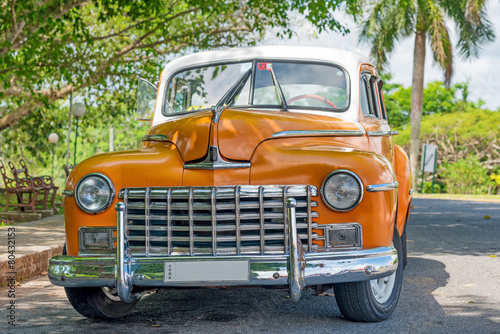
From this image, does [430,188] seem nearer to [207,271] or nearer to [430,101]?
[430,101]

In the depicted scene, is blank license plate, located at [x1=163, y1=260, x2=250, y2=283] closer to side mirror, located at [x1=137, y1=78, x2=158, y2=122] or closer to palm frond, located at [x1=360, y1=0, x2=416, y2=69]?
side mirror, located at [x1=137, y1=78, x2=158, y2=122]

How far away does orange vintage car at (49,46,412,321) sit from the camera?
157 inches

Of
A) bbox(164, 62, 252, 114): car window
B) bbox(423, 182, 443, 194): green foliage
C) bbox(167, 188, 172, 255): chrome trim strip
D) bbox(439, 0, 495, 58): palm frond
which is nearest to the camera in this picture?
bbox(167, 188, 172, 255): chrome trim strip

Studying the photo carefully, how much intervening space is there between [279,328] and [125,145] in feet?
163

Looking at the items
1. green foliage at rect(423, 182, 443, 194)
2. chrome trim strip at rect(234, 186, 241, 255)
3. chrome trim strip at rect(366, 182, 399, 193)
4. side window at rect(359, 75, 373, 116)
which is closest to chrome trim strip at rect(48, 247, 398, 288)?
chrome trim strip at rect(234, 186, 241, 255)

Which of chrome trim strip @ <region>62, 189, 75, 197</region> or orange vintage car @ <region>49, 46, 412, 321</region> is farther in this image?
chrome trim strip @ <region>62, 189, 75, 197</region>

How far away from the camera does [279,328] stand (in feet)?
14.6

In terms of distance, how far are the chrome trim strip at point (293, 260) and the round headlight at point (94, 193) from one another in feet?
3.88

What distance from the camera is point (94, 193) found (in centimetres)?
433

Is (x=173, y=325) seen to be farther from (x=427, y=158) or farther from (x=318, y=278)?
(x=427, y=158)

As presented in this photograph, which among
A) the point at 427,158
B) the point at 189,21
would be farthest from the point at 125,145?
the point at 189,21

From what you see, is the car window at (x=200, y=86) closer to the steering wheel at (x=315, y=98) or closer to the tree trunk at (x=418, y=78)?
the steering wheel at (x=315, y=98)

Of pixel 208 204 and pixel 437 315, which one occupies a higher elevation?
pixel 208 204

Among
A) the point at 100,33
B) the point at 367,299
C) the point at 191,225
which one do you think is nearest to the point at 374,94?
the point at 367,299
